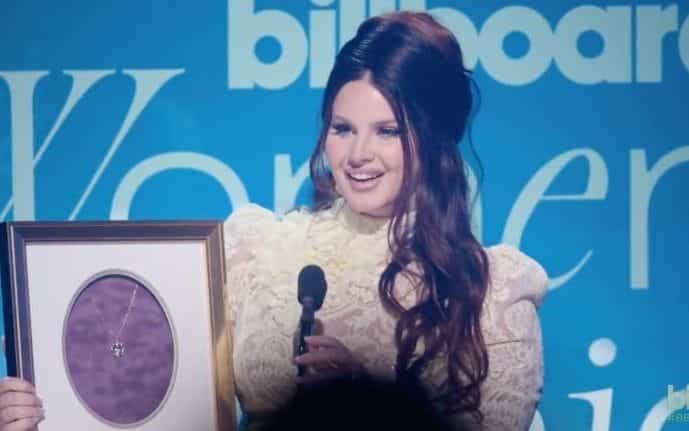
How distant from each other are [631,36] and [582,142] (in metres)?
0.22

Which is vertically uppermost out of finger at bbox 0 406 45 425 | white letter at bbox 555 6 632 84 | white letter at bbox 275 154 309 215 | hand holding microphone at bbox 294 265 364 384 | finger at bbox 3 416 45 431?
white letter at bbox 555 6 632 84

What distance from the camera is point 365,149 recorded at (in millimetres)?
1568

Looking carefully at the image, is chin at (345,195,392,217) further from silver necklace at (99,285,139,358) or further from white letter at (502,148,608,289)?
silver necklace at (99,285,139,358)

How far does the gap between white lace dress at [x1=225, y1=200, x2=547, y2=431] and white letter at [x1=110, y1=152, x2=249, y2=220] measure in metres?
0.08

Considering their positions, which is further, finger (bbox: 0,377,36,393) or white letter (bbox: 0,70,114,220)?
white letter (bbox: 0,70,114,220)

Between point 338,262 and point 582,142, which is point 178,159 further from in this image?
point 582,142

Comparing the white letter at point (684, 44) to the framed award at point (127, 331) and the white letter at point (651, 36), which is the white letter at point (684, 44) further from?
the framed award at point (127, 331)

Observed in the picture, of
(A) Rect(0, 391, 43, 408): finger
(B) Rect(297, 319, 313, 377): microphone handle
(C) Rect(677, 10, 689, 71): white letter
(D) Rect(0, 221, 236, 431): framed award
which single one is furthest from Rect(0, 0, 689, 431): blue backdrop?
(A) Rect(0, 391, 43, 408): finger

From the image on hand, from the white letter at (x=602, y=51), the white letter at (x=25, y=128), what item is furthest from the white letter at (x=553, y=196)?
the white letter at (x=25, y=128)

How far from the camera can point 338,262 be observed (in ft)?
5.19

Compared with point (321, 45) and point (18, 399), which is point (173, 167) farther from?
point (18, 399)

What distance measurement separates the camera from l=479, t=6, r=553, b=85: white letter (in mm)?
1616

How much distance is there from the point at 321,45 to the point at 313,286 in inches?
17.5

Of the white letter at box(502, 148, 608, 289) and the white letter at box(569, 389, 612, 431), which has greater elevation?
the white letter at box(502, 148, 608, 289)
